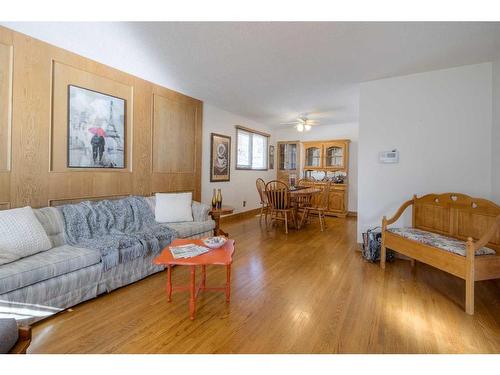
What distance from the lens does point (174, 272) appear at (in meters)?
2.71

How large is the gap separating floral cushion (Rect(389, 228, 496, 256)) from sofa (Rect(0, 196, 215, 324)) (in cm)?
261

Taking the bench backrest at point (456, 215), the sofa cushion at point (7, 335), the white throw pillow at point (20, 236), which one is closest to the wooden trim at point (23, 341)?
the sofa cushion at point (7, 335)

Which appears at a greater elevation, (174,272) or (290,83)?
(290,83)

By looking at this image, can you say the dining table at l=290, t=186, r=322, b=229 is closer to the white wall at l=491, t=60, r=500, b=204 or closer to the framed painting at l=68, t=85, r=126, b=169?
the white wall at l=491, t=60, r=500, b=204

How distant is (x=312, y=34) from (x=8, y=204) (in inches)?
123

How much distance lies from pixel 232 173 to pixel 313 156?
2342 millimetres

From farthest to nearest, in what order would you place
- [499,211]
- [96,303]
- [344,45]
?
[344,45] < [499,211] < [96,303]

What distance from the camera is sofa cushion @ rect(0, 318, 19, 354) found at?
0.92 m

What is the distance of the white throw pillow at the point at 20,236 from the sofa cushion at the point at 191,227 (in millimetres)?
1195

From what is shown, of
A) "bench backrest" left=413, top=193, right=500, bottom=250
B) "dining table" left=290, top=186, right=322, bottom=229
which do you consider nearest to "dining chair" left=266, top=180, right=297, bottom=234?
"dining table" left=290, top=186, right=322, bottom=229

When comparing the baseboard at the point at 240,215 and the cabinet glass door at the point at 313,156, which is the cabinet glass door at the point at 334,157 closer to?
the cabinet glass door at the point at 313,156

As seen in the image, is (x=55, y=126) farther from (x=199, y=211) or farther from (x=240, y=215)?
(x=240, y=215)
